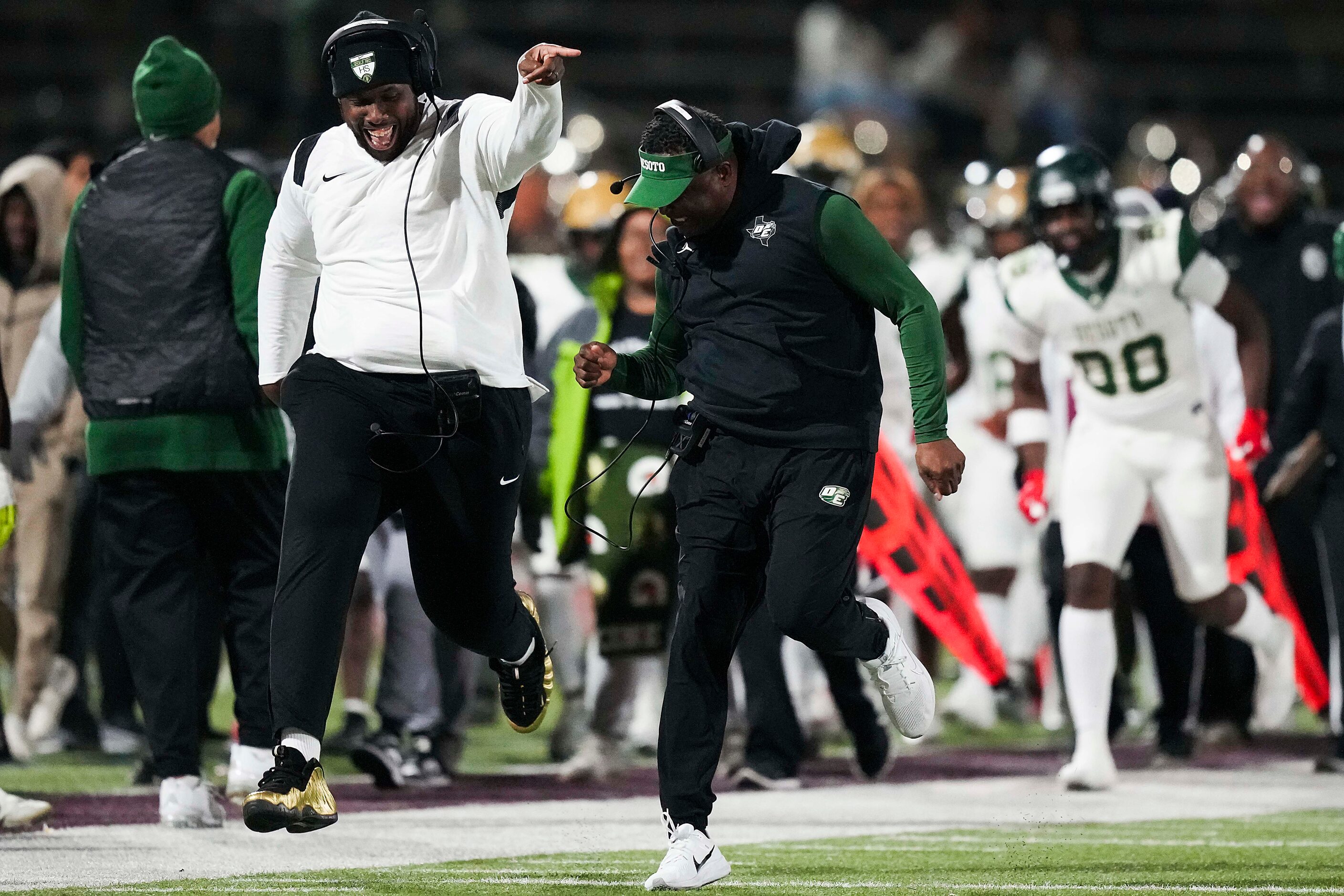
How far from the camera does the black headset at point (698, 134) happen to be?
604 centimetres

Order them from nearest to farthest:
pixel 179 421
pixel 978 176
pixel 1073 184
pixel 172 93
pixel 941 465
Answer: pixel 941 465 → pixel 179 421 → pixel 172 93 → pixel 1073 184 → pixel 978 176

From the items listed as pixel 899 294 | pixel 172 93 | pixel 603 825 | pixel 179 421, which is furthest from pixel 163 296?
pixel 899 294

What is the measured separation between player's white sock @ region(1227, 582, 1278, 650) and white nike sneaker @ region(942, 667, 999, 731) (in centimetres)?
183

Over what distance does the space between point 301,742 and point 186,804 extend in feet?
4.71

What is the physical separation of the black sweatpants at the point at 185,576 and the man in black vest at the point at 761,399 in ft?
5.81

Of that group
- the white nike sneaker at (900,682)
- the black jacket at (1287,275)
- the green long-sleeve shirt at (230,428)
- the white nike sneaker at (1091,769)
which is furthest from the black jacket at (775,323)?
the black jacket at (1287,275)

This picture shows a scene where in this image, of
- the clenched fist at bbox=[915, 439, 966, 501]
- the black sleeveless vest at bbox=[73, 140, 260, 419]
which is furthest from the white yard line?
the black sleeveless vest at bbox=[73, 140, 260, 419]

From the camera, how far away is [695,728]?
6.11 meters

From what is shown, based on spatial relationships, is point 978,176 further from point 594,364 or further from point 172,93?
point 594,364

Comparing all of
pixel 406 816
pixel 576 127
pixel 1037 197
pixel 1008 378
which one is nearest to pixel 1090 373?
pixel 1037 197

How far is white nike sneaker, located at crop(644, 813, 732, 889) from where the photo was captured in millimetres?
5918

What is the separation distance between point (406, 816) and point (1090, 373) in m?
3.14

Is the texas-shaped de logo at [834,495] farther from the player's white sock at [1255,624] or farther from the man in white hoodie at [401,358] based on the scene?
the player's white sock at [1255,624]

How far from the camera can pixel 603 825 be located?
7.53 meters
